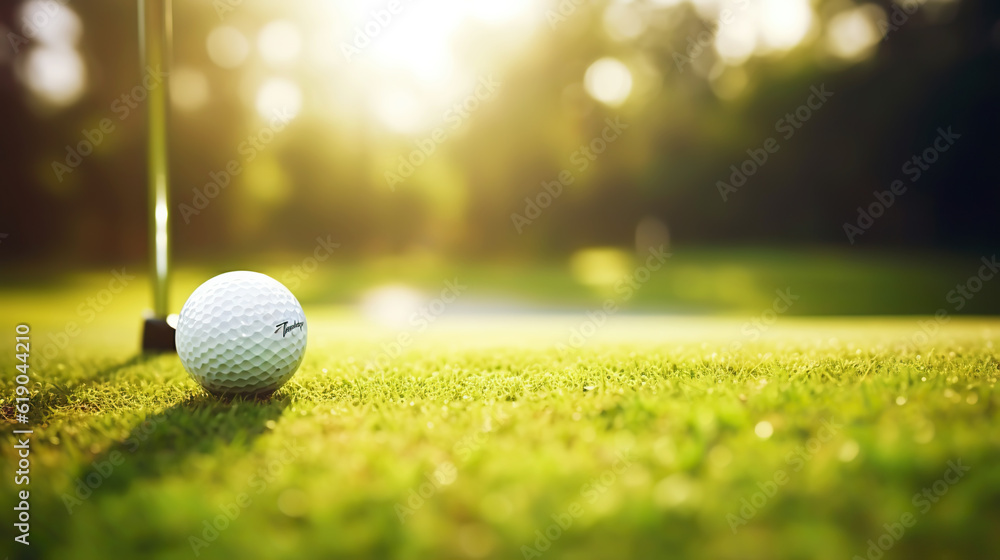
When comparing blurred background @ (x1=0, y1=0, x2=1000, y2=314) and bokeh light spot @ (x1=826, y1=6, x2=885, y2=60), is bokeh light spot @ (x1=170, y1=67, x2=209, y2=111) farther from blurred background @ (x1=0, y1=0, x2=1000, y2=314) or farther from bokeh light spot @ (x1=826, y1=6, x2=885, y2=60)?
bokeh light spot @ (x1=826, y1=6, x2=885, y2=60)

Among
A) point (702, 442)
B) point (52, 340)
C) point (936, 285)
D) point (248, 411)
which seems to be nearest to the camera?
point (702, 442)

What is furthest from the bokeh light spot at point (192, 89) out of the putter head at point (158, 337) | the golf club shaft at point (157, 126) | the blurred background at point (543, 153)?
the putter head at point (158, 337)

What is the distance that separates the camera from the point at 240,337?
3.40m

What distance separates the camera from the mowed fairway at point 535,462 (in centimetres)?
183

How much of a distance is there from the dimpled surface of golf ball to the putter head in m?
1.46

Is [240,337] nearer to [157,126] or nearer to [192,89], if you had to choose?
[157,126]

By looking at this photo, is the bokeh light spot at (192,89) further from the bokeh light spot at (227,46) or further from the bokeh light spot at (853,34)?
the bokeh light spot at (853,34)

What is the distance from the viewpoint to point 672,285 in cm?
1509

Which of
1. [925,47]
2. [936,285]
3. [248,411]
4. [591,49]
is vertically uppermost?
[925,47]

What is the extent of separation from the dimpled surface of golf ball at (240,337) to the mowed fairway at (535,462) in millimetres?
154

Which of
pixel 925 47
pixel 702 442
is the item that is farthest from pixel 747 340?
pixel 925 47

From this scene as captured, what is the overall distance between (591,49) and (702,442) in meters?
20.9

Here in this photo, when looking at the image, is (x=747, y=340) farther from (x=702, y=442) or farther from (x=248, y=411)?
(x=248, y=411)

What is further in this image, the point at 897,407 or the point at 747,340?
the point at 747,340
